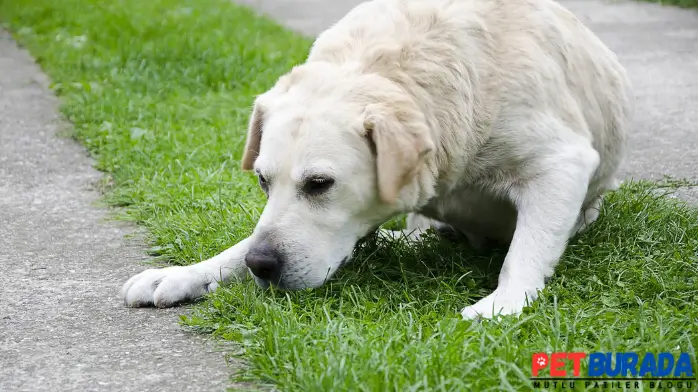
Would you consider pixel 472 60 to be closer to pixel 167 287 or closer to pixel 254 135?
pixel 254 135

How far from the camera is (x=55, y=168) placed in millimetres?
6188

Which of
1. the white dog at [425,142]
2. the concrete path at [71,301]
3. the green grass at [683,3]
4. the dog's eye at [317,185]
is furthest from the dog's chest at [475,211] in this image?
the green grass at [683,3]

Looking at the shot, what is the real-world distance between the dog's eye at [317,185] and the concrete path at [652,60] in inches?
90.9

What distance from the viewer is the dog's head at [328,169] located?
3602mm

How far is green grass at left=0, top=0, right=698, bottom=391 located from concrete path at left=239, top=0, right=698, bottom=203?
2.63ft

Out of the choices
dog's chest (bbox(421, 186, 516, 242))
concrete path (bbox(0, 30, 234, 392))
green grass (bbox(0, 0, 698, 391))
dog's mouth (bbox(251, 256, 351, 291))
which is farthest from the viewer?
dog's chest (bbox(421, 186, 516, 242))

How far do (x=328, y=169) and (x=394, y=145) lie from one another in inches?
10.1

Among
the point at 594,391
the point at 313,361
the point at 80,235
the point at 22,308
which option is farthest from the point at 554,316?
the point at 80,235

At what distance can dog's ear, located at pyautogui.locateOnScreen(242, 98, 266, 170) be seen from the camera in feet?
13.2

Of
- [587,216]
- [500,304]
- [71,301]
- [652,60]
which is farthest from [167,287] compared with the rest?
[652,60]

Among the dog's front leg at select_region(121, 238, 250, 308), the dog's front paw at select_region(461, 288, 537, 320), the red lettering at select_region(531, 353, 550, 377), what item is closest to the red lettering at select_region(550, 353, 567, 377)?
the red lettering at select_region(531, 353, 550, 377)

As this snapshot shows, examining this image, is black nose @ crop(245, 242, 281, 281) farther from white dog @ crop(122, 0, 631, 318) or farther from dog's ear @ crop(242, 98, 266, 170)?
dog's ear @ crop(242, 98, 266, 170)

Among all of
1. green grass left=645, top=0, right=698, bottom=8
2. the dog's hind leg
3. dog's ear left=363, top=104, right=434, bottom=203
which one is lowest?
green grass left=645, top=0, right=698, bottom=8

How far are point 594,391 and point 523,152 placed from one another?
139 cm
